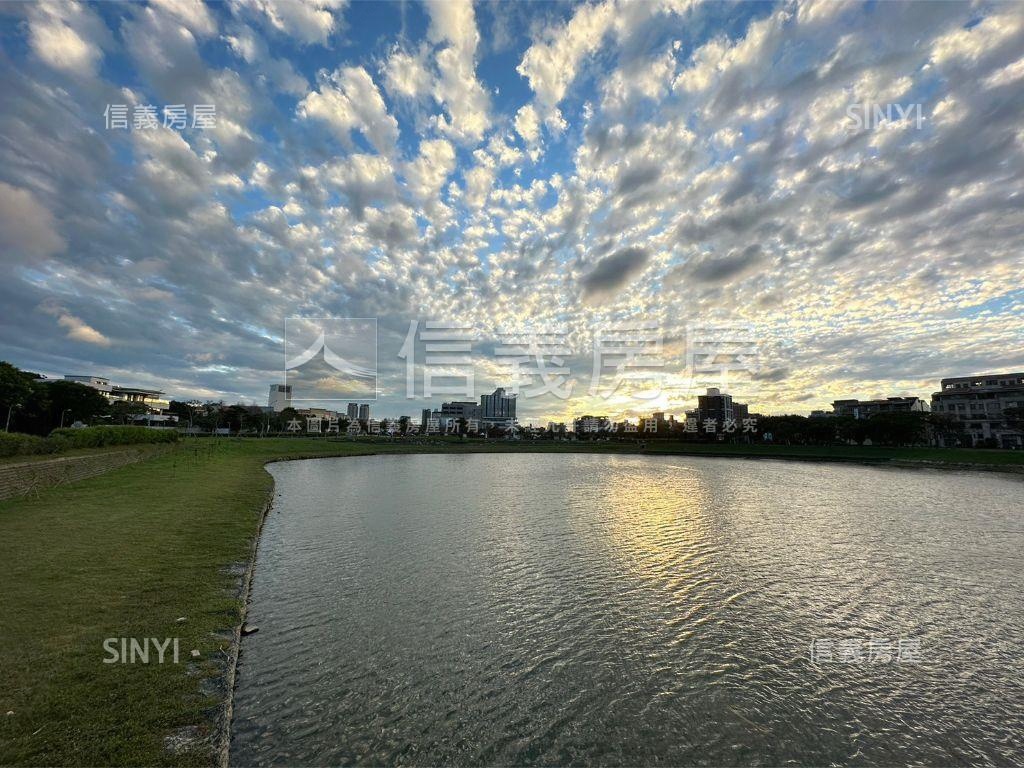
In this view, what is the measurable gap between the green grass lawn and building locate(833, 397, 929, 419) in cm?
18588

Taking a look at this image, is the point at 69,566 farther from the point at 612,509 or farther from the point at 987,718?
the point at 612,509

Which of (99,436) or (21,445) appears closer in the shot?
(21,445)

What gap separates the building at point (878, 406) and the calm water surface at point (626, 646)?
171358 millimetres

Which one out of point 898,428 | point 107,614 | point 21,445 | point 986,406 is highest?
point 986,406

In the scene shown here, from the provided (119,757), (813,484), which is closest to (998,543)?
(813,484)

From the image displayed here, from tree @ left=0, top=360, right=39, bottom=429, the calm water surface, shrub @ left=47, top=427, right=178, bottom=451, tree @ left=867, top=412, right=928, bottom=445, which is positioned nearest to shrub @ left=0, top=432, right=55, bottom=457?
shrub @ left=47, top=427, right=178, bottom=451

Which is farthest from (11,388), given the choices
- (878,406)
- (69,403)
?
(878,406)

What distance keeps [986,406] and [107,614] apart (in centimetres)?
17774

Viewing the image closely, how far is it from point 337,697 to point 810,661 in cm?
1016

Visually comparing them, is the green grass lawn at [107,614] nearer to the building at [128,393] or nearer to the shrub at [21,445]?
the shrub at [21,445]

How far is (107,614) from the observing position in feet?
32.1

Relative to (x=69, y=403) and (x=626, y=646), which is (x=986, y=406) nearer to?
(x=626, y=646)

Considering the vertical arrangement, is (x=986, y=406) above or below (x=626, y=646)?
above

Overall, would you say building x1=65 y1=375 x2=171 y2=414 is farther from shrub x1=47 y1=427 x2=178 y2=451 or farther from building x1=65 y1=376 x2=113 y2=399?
shrub x1=47 y1=427 x2=178 y2=451
